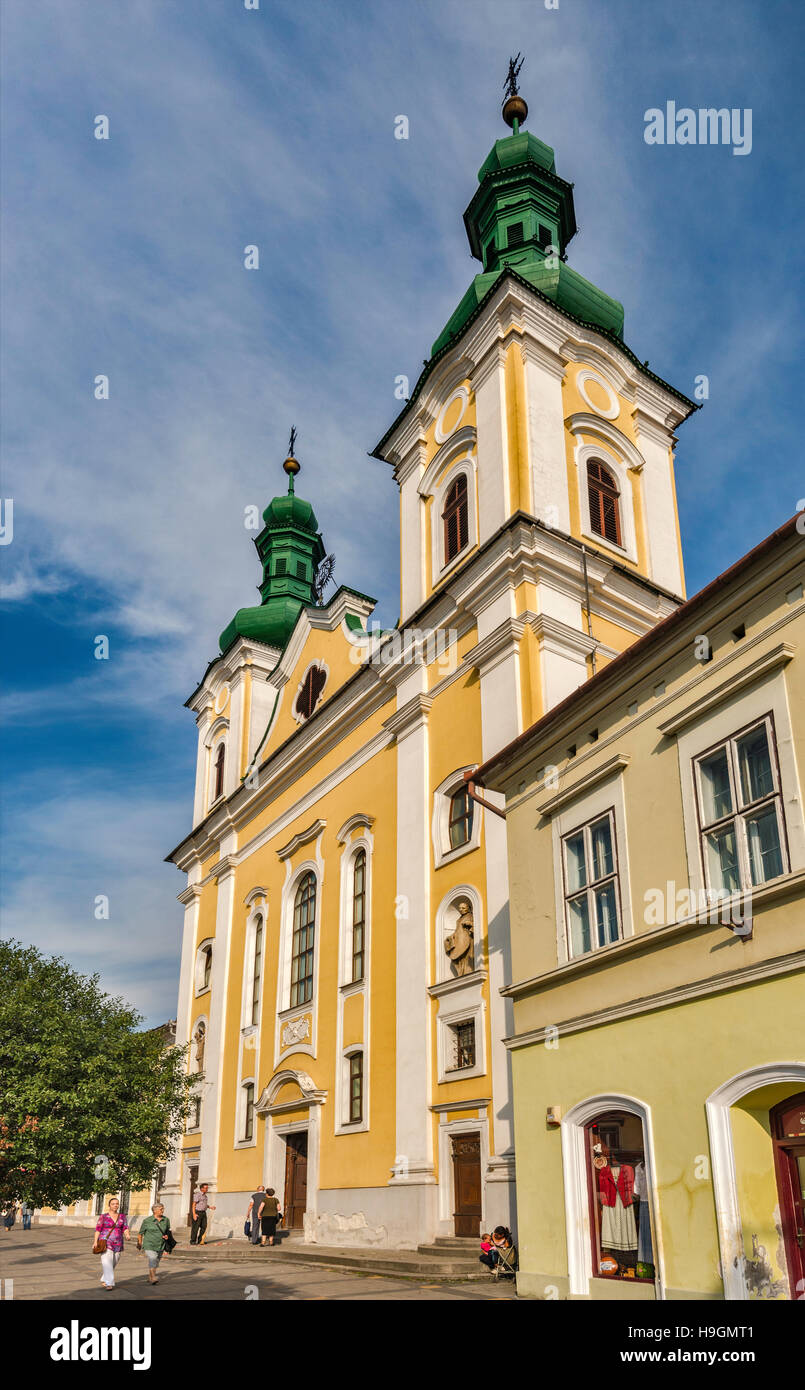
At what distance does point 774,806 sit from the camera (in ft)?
30.3

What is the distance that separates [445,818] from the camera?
1914 centimetres

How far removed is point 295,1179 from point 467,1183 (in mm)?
7250

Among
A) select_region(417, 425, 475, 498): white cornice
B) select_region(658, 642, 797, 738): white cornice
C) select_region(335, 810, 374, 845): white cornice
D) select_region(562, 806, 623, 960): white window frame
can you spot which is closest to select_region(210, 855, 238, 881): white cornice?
select_region(335, 810, 374, 845): white cornice

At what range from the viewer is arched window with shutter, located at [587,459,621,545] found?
21859 millimetres

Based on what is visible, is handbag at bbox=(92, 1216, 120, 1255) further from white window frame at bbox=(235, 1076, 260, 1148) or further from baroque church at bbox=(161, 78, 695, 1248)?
white window frame at bbox=(235, 1076, 260, 1148)

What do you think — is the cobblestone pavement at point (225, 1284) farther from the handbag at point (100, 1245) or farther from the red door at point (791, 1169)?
the red door at point (791, 1169)

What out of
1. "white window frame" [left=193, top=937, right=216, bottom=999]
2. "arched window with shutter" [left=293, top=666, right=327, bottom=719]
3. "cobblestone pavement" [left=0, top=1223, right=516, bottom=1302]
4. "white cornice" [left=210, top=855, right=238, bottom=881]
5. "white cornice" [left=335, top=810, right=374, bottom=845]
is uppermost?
"arched window with shutter" [left=293, top=666, right=327, bottom=719]

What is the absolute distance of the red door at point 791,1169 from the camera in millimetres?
8461

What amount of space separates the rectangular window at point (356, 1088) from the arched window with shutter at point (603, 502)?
452 inches

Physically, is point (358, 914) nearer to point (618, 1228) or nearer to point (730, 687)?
point (618, 1228)

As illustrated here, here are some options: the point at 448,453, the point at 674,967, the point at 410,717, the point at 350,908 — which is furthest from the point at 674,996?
the point at 448,453

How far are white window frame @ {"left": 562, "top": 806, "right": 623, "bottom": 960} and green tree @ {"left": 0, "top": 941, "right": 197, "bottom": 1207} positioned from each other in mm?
12504
